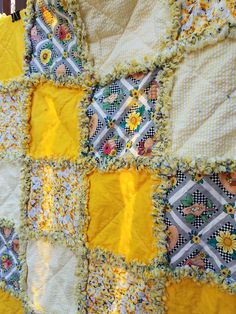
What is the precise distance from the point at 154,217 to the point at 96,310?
0.33 meters

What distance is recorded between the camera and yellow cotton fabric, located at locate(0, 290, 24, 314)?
1119 mm

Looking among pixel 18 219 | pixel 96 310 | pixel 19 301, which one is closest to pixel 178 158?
pixel 96 310

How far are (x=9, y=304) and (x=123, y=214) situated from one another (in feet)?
1.91

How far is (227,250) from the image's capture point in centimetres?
69

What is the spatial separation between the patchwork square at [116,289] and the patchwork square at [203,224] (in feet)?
0.34

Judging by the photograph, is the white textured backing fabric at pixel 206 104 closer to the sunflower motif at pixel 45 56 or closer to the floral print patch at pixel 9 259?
the sunflower motif at pixel 45 56

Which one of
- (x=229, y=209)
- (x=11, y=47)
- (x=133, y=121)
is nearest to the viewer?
(x=229, y=209)

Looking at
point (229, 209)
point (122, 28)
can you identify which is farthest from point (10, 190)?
point (229, 209)

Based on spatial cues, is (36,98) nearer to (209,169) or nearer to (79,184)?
(79,184)

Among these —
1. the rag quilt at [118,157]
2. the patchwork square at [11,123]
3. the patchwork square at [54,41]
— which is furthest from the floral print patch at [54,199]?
the patchwork square at [54,41]

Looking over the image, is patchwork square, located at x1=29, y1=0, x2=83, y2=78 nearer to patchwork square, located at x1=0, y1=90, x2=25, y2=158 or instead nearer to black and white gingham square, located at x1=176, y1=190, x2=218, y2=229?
patchwork square, located at x1=0, y1=90, x2=25, y2=158

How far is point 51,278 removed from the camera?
3.34 feet

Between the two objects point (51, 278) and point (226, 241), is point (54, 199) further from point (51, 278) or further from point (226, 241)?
point (226, 241)

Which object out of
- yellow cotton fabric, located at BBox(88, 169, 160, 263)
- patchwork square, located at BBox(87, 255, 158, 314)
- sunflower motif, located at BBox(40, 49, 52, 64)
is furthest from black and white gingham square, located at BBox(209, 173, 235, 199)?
sunflower motif, located at BBox(40, 49, 52, 64)
